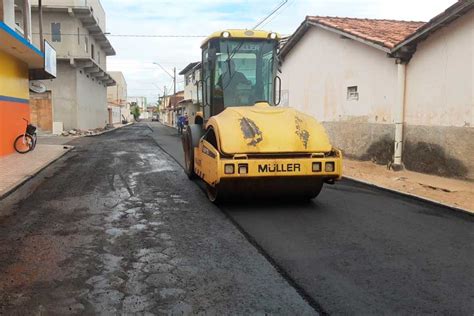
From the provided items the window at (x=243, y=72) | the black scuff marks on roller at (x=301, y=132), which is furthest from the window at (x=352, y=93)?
the black scuff marks on roller at (x=301, y=132)

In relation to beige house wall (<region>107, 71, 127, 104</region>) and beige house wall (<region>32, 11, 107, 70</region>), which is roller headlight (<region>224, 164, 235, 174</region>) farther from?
beige house wall (<region>107, 71, 127, 104</region>)

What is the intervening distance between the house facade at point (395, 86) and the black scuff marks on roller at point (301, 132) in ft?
16.4

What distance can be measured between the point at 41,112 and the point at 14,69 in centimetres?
1650

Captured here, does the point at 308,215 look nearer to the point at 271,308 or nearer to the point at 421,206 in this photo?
the point at 421,206

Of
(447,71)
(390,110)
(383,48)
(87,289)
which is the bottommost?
(87,289)

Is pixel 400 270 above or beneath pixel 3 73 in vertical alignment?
beneath

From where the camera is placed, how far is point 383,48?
1336cm

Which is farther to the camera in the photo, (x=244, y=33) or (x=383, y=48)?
(x=383, y=48)

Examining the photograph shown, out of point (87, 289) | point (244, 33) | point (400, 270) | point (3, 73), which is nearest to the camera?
point (87, 289)

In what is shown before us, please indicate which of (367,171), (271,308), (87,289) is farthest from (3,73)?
(271,308)

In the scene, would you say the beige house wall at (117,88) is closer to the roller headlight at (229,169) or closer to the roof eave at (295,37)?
the roof eave at (295,37)

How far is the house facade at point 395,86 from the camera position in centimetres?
1099

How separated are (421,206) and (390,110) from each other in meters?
6.08

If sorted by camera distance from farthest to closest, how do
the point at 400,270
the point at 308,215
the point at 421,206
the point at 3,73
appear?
the point at 3,73 → the point at 421,206 → the point at 308,215 → the point at 400,270
